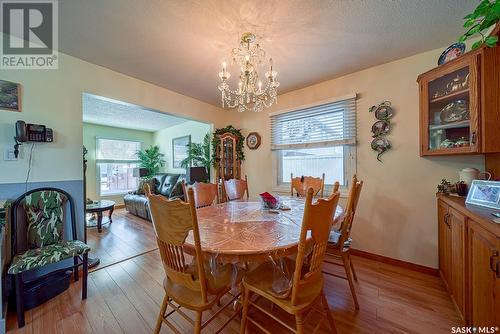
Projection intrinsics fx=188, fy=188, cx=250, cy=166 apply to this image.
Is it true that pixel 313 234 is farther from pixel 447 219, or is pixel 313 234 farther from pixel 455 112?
pixel 455 112

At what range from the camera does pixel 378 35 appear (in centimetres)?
178

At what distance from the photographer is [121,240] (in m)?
3.05

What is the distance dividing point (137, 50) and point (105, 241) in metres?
2.85

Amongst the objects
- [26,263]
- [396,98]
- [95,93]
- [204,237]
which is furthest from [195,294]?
[396,98]

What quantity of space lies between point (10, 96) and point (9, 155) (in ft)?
1.77

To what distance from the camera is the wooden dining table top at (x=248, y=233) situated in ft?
3.27

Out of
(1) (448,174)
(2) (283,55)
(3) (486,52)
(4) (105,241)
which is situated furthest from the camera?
(4) (105,241)

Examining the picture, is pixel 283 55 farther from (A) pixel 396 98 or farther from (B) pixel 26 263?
(B) pixel 26 263

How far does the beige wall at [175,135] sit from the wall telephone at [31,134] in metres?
3.18

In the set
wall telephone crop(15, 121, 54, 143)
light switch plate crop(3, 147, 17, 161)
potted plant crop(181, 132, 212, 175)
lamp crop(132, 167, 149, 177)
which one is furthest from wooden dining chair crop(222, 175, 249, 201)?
lamp crop(132, 167, 149, 177)

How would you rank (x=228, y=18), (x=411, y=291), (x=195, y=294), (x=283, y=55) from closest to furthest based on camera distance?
(x=195, y=294)
(x=228, y=18)
(x=411, y=291)
(x=283, y=55)

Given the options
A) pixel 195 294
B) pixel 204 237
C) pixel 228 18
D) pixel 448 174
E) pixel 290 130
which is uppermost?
pixel 228 18

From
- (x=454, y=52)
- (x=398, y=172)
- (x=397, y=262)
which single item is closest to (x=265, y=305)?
(x=397, y=262)

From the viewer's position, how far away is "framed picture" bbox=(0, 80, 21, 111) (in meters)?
1.69
